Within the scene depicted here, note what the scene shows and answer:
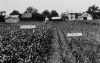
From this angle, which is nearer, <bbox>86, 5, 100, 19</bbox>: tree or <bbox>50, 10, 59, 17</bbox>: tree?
<bbox>86, 5, 100, 19</bbox>: tree

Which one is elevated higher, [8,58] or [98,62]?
[8,58]

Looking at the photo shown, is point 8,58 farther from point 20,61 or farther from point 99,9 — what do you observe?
point 99,9

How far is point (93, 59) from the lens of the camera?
24.3 feet

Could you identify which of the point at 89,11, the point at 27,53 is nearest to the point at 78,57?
the point at 27,53

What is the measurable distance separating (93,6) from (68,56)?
6454 cm

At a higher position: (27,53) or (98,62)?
(27,53)

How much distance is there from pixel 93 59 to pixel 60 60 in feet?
5.07

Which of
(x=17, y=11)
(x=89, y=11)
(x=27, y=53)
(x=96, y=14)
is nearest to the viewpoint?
(x=27, y=53)

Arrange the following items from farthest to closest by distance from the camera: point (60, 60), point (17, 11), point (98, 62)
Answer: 1. point (17, 11)
2. point (60, 60)
3. point (98, 62)

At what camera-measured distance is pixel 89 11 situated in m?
71.8

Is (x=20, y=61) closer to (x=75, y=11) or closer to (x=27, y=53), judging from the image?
(x=27, y=53)

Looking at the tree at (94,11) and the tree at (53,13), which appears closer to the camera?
the tree at (94,11)

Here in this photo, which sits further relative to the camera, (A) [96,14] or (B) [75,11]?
(B) [75,11]

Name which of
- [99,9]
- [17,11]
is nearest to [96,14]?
[99,9]
